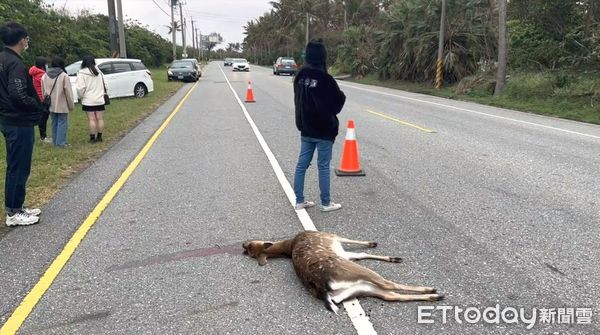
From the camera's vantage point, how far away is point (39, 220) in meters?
5.14

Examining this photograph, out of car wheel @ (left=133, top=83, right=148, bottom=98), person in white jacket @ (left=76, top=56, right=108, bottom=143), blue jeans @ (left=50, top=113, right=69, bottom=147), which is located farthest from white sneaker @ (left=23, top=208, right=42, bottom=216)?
car wheel @ (left=133, top=83, right=148, bottom=98)

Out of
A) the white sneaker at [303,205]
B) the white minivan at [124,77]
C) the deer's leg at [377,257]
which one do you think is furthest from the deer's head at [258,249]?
the white minivan at [124,77]

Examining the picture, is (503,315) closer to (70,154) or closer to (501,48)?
(70,154)

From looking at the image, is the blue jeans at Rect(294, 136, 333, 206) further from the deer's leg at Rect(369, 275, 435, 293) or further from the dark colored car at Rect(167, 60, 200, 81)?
the dark colored car at Rect(167, 60, 200, 81)

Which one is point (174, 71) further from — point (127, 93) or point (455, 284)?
point (455, 284)

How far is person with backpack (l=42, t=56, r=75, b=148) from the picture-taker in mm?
8852

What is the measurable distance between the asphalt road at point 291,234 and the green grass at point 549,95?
763 centimetres

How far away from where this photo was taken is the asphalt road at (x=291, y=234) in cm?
327

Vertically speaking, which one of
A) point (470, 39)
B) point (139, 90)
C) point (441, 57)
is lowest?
point (139, 90)

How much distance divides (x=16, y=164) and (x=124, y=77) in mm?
14634

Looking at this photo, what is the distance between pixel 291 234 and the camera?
186 inches

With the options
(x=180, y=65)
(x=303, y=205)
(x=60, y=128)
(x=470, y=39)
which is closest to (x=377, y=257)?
(x=303, y=205)

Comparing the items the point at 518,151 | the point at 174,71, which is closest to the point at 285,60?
the point at 174,71

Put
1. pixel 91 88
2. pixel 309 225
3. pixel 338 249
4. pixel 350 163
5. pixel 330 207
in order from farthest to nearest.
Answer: pixel 91 88
pixel 350 163
pixel 330 207
pixel 309 225
pixel 338 249
